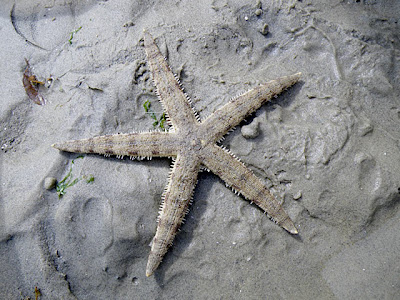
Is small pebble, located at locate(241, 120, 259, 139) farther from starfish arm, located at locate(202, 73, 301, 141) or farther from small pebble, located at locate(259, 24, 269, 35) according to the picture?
small pebble, located at locate(259, 24, 269, 35)

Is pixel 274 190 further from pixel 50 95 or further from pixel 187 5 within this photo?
pixel 50 95

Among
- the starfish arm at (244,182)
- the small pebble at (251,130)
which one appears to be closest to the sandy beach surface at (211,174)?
the small pebble at (251,130)

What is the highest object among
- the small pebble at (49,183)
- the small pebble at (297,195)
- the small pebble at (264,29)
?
the small pebble at (264,29)

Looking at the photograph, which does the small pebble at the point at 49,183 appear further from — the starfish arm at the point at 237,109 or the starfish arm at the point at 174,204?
the starfish arm at the point at 237,109

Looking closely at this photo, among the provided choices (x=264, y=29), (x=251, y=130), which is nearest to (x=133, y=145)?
(x=251, y=130)

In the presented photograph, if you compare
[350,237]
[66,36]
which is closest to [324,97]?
[350,237]

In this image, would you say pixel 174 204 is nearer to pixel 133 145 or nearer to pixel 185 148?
pixel 185 148

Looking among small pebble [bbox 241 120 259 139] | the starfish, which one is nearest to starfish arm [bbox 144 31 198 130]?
the starfish
